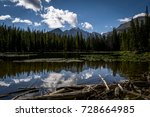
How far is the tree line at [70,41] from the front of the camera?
232 ft

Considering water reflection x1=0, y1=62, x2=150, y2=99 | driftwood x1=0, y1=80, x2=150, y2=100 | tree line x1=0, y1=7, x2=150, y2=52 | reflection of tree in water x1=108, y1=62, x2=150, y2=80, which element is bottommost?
water reflection x1=0, y1=62, x2=150, y2=99

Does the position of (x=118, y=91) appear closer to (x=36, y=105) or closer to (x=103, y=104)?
(x=103, y=104)

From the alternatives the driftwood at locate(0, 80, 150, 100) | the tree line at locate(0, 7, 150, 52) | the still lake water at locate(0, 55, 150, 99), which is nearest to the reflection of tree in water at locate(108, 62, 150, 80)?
the still lake water at locate(0, 55, 150, 99)

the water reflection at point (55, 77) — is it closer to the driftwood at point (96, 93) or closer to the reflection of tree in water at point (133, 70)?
the reflection of tree in water at point (133, 70)

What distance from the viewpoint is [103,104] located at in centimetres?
686

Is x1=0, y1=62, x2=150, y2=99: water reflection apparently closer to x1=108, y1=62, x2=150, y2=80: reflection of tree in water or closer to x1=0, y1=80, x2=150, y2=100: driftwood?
x1=108, y1=62, x2=150, y2=80: reflection of tree in water

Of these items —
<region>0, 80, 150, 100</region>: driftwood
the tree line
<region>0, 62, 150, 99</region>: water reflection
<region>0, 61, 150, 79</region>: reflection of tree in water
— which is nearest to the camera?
<region>0, 80, 150, 100</region>: driftwood

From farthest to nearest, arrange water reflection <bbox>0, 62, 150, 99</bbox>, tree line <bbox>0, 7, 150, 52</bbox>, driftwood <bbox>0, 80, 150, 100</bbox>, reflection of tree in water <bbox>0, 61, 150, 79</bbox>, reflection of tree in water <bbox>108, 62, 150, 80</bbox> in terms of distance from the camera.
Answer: tree line <bbox>0, 7, 150, 52</bbox>
reflection of tree in water <bbox>0, 61, 150, 79</bbox>
reflection of tree in water <bbox>108, 62, 150, 80</bbox>
water reflection <bbox>0, 62, 150, 99</bbox>
driftwood <bbox>0, 80, 150, 100</bbox>

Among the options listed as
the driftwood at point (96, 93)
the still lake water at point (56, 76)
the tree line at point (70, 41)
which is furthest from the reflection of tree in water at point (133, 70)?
the tree line at point (70, 41)

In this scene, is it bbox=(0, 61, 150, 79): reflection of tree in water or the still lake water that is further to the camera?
bbox=(0, 61, 150, 79): reflection of tree in water

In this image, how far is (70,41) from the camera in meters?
132

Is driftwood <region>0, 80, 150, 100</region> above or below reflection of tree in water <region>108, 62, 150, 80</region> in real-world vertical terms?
above

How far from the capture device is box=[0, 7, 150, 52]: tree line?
7061 cm

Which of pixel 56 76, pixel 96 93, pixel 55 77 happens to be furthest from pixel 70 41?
pixel 96 93
